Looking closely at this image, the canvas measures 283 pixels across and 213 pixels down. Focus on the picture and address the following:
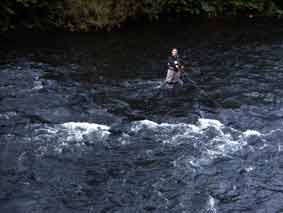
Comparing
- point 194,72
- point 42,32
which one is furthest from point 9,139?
point 42,32

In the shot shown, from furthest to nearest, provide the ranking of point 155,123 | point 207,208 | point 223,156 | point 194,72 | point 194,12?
point 194,12 < point 194,72 < point 155,123 < point 223,156 < point 207,208

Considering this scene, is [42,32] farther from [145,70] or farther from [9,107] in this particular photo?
[9,107]

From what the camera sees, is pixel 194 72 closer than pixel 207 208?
No

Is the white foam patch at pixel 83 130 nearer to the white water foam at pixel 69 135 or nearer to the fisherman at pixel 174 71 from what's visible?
the white water foam at pixel 69 135

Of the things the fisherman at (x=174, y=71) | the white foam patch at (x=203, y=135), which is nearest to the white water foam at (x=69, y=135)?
the white foam patch at (x=203, y=135)

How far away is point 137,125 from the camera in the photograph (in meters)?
25.5

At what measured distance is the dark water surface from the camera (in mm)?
20516

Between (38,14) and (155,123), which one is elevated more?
(38,14)

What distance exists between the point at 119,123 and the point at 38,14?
1569cm

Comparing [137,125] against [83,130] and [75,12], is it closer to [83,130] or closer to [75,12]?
[83,130]

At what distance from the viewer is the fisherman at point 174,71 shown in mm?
29094

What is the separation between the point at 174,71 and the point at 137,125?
4.97m

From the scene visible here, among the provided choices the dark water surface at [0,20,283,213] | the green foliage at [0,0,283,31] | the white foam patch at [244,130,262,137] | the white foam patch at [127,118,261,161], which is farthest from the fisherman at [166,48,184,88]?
the green foliage at [0,0,283,31]

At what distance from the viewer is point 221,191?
68.0 ft
